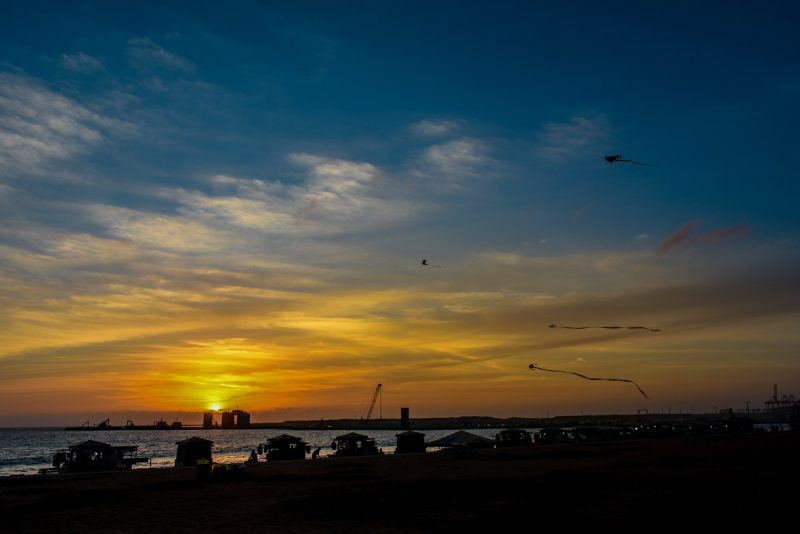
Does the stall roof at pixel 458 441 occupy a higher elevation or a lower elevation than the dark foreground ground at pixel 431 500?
higher

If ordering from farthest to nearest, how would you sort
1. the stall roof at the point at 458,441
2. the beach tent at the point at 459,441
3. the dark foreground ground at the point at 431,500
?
the stall roof at the point at 458,441 → the beach tent at the point at 459,441 → the dark foreground ground at the point at 431,500

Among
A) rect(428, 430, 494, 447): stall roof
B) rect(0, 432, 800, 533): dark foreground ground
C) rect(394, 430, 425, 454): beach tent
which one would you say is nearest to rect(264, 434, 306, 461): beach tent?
rect(394, 430, 425, 454): beach tent

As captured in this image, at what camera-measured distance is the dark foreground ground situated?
2155 centimetres

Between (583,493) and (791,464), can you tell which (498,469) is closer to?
(583,493)

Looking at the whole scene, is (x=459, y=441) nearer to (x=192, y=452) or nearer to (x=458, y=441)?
(x=458, y=441)

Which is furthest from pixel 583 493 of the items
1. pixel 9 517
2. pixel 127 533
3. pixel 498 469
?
pixel 9 517

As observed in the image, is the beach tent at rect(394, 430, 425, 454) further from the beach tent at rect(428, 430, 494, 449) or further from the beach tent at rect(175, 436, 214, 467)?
the beach tent at rect(175, 436, 214, 467)

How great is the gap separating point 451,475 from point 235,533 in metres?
19.4

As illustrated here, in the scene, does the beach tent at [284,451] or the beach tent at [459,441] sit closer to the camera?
the beach tent at [459,441]

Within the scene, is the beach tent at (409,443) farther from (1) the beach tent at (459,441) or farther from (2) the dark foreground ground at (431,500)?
(2) the dark foreground ground at (431,500)

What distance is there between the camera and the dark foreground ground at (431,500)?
21.5 meters

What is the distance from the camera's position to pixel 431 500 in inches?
1078

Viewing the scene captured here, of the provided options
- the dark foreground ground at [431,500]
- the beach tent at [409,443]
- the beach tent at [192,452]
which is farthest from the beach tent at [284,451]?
the dark foreground ground at [431,500]

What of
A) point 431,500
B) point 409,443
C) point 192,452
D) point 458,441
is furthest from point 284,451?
point 431,500
